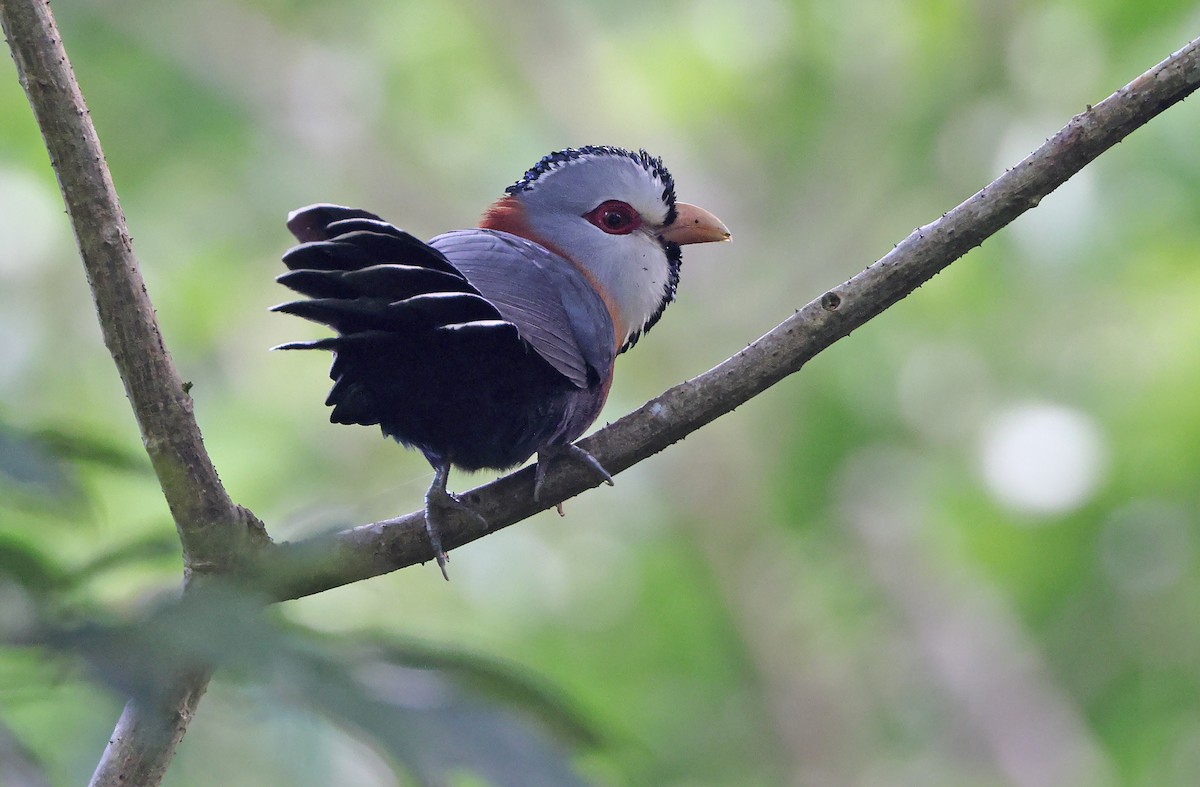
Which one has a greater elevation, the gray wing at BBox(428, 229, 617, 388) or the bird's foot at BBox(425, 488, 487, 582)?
the gray wing at BBox(428, 229, 617, 388)

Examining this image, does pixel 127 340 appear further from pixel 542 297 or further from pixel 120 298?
pixel 542 297

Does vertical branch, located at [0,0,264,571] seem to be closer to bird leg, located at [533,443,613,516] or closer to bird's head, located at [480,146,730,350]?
bird leg, located at [533,443,613,516]

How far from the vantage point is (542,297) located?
259cm

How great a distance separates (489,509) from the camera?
7.73ft

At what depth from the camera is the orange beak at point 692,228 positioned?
130 inches

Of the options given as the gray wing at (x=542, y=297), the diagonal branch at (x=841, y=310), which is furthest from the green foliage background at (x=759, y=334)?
the diagonal branch at (x=841, y=310)

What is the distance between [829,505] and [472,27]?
423cm

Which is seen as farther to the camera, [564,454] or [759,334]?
[759,334]

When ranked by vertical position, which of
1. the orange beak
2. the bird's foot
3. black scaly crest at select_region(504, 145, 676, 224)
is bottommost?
the bird's foot

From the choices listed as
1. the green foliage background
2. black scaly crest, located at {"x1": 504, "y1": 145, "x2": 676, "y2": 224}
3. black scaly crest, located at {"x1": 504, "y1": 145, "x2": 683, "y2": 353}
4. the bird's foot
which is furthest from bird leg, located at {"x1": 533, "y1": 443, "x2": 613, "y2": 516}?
the green foliage background

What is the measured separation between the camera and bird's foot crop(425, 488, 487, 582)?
224cm

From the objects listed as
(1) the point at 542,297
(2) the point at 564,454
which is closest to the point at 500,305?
(1) the point at 542,297

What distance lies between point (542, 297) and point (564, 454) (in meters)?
0.39

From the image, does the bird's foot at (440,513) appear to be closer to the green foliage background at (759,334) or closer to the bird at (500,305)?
the bird at (500,305)
